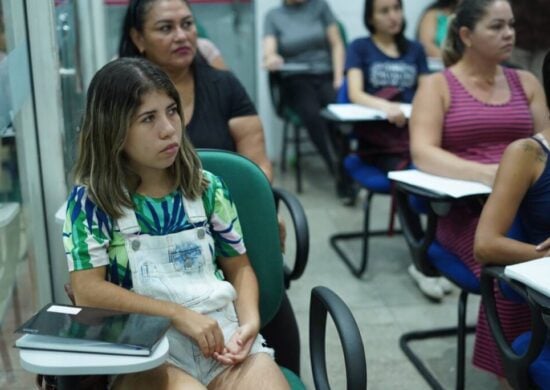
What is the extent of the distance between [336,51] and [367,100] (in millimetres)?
1308

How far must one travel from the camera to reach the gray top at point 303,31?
13.8 ft

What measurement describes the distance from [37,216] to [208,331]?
2.60 feet

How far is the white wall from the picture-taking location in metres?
4.42

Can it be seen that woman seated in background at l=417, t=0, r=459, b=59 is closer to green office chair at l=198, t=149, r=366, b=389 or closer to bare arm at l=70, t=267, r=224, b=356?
green office chair at l=198, t=149, r=366, b=389

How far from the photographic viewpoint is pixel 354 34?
4598 mm

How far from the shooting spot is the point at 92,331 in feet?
3.59

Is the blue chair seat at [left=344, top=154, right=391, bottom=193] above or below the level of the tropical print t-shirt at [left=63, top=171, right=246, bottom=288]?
below

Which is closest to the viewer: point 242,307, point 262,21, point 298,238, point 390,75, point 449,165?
point 242,307

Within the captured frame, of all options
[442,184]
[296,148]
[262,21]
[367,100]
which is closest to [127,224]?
[442,184]


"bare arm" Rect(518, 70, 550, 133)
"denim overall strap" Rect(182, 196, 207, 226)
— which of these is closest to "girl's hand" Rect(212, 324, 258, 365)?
"denim overall strap" Rect(182, 196, 207, 226)

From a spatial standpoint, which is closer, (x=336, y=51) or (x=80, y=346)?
(x=80, y=346)

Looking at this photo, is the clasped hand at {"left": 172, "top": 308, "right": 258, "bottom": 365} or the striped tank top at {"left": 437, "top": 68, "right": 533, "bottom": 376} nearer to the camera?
the clasped hand at {"left": 172, "top": 308, "right": 258, "bottom": 365}

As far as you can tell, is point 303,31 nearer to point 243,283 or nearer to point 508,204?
point 508,204

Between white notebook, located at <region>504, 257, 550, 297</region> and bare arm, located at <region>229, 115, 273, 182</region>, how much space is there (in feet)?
3.00
